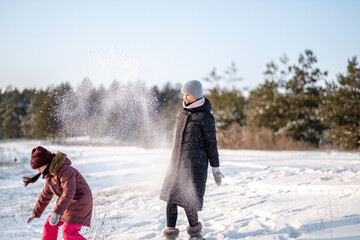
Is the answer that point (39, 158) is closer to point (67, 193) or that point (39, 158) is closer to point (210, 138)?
point (67, 193)

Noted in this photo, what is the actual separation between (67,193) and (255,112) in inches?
891

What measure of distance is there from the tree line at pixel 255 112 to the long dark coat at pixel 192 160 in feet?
14.7

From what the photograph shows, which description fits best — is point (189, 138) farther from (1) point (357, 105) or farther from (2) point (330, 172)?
(1) point (357, 105)

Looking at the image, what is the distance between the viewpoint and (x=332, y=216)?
162 inches

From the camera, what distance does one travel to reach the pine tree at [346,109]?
1730 cm

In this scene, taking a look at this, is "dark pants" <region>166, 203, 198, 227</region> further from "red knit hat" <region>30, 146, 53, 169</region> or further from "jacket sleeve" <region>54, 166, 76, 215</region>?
"red knit hat" <region>30, 146, 53, 169</region>

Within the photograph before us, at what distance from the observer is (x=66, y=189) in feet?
10.7

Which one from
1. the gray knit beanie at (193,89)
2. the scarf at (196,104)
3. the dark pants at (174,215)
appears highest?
the gray knit beanie at (193,89)

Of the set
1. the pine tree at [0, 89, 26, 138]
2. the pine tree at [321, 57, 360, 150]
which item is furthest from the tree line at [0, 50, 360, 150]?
the pine tree at [0, 89, 26, 138]

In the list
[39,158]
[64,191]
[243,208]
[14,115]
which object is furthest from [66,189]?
[14,115]

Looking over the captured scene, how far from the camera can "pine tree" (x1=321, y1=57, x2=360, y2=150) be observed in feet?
56.7

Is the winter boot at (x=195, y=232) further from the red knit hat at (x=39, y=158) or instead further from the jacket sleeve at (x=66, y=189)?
the red knit hat at (x=39, y=158)

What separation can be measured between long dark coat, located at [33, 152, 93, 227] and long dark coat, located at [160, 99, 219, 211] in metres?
1.00

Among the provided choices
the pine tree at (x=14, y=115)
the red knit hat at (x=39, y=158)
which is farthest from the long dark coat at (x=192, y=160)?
→ the pine tree at (x=14, y=115)
